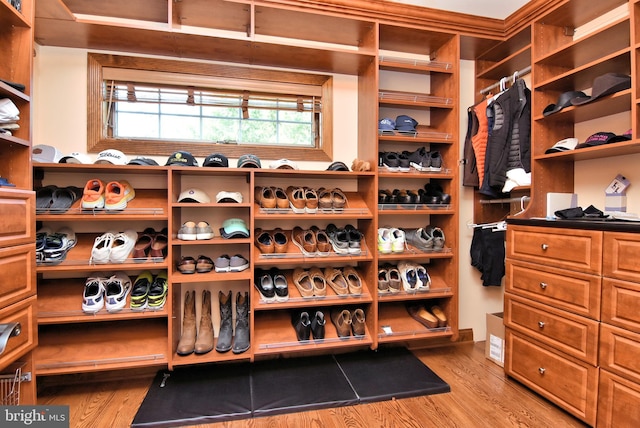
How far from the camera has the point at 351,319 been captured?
2.12 metres

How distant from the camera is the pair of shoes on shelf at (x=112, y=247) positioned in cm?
175

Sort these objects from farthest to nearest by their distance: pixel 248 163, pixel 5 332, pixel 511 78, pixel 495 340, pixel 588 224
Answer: pixel 511 78 < pixel 495 340 < pixel 248 163 < pixel 588 224 < pixel 5 332

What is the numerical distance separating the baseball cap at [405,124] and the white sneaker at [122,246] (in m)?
1.95

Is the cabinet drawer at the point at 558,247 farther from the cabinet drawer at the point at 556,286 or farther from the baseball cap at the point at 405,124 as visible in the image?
the baseball cap at the point at 405,124

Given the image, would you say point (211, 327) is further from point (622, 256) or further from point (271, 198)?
point (622, 256)

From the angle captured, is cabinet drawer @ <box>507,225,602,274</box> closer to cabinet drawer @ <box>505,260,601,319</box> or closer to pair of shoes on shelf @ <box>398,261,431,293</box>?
cabinet drawer @ <box>505,260,601,319</box>

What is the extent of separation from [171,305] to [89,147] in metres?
1.19

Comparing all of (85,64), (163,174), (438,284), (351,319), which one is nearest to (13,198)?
(163,174)

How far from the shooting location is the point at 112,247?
181 centimetres

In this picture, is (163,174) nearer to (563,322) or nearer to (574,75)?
(563,322)

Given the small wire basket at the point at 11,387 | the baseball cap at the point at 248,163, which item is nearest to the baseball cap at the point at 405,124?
the baseball cap at the point at 248,163

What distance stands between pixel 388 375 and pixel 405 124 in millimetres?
1754

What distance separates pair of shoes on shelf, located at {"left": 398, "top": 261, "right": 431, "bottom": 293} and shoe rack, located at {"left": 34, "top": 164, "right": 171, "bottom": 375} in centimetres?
156

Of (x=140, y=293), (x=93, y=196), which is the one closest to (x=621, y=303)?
(x=140, y=293)
